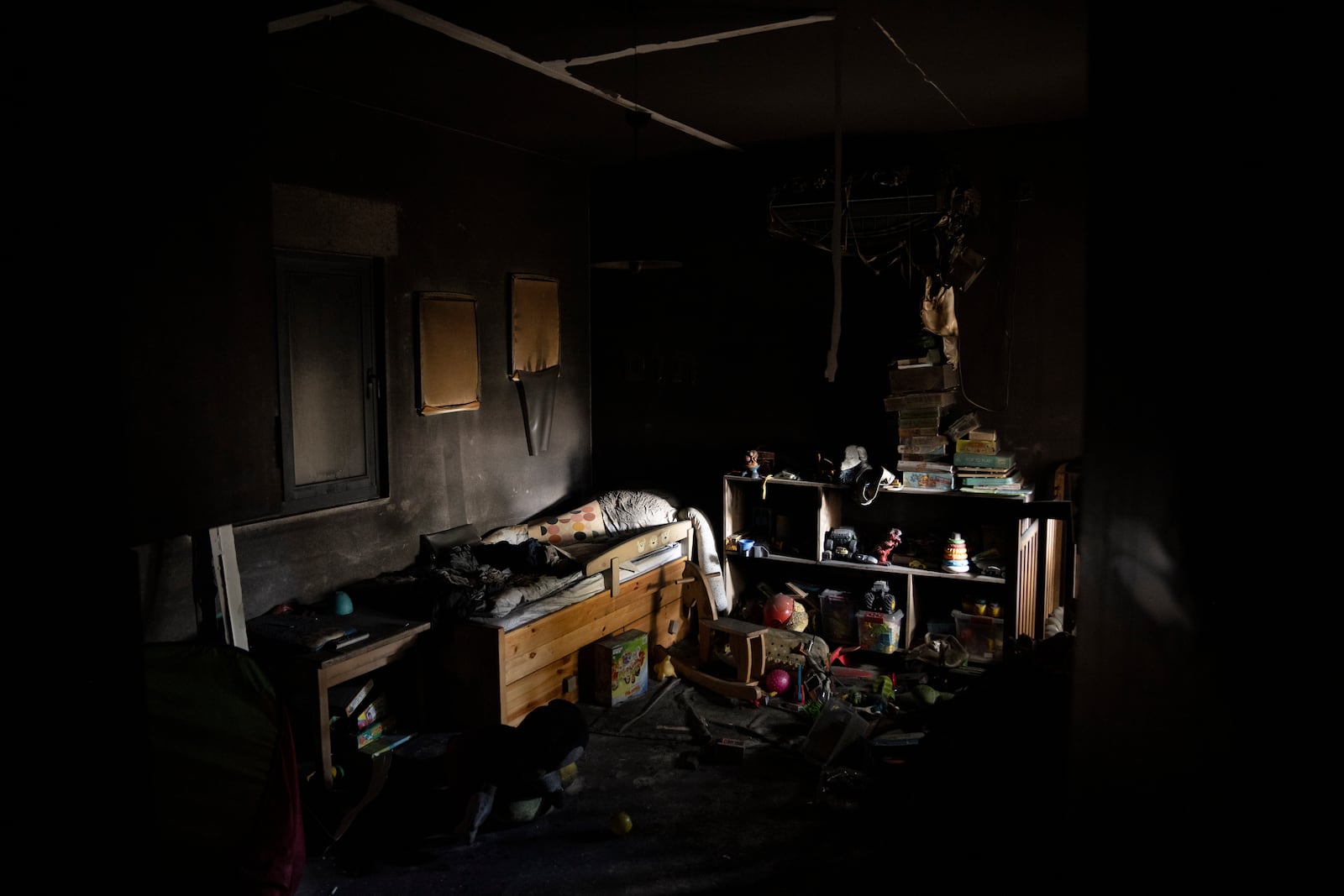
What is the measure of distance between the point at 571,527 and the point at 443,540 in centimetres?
86

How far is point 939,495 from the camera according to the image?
5.21m

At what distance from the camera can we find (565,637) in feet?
14.9

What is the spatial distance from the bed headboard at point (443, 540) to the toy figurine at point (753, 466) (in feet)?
5.72

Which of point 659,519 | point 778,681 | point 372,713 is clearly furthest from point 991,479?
point 372,713

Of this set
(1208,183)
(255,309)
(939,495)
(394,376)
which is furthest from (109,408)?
(939,495)

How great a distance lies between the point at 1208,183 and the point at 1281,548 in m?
0.23

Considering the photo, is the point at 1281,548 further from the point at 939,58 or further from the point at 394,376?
the point at 394,376

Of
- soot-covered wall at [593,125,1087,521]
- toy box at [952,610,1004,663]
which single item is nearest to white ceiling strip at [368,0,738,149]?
soot-covered wall at [593,125,1087,521]

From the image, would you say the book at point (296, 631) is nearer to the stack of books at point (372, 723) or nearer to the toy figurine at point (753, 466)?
the stack of books at point (372, 723)

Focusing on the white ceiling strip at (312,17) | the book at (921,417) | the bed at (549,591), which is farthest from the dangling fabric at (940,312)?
the white ceiling strip at (312,17)

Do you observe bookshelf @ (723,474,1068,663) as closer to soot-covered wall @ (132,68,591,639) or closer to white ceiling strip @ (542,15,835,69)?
soot-covered wall @ (132,68,591,639)

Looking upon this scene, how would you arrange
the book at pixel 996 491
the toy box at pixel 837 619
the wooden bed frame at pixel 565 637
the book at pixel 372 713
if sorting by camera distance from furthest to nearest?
the toy box at pixel 837 619, the book at pixel 996 491, the wooden bed frame at pixel 565 637, the book at pixel 372 713

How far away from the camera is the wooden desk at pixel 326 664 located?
3609 mm

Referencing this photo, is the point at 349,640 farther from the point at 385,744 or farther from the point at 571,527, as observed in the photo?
the point at 571,527
